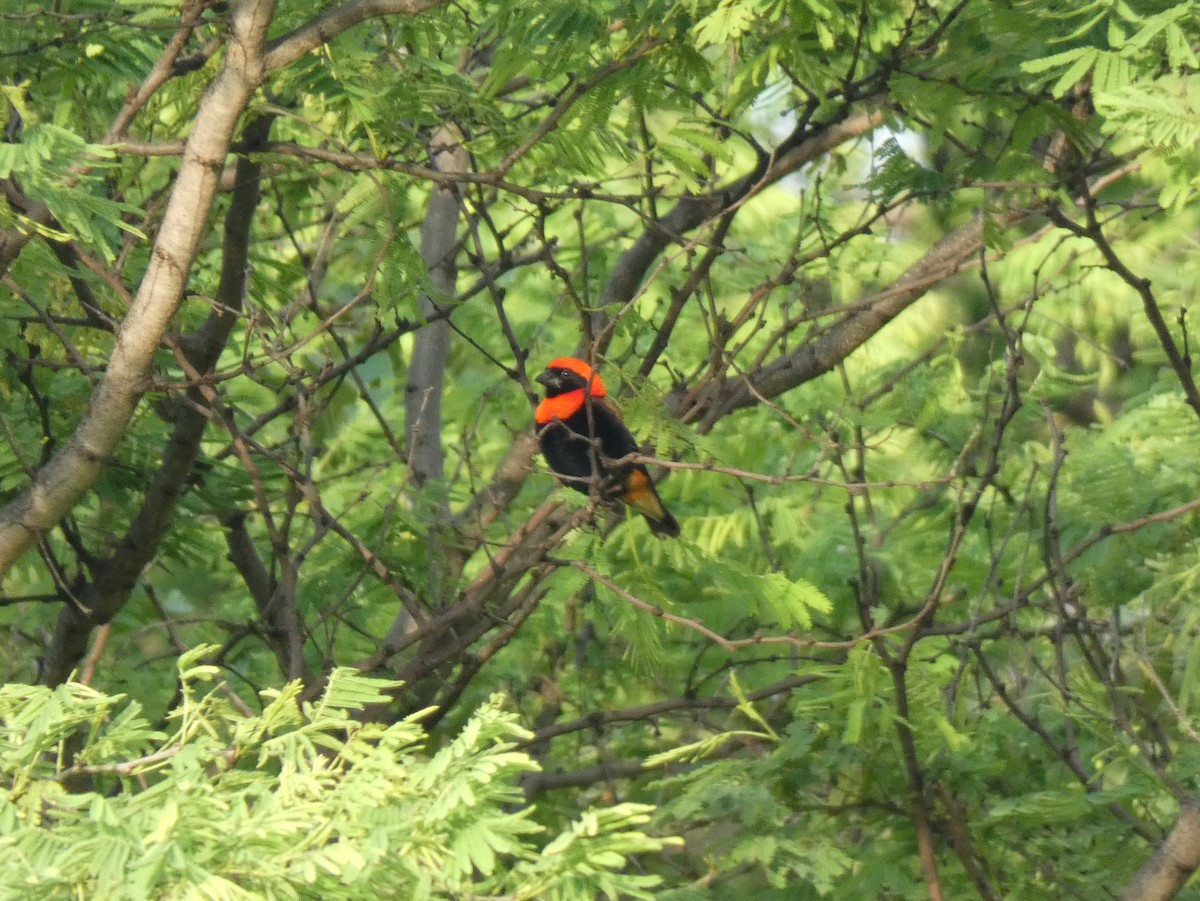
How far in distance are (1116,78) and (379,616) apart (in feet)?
12.3

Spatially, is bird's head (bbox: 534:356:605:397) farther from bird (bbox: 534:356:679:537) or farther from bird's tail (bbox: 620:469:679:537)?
bird's tail (bbox: 620:469:679:537)

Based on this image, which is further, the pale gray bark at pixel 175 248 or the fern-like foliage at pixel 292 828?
the pale gray bark at pixel 175 248

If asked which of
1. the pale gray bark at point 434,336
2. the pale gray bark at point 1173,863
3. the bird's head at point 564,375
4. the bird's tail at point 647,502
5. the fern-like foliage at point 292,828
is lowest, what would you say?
the pale gray bark at point 1173,863

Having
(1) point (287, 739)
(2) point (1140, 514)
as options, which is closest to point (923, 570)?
(2) point (1140, 514)

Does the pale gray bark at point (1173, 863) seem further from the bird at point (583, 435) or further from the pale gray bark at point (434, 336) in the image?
the pale gray bark at point (434, 336)

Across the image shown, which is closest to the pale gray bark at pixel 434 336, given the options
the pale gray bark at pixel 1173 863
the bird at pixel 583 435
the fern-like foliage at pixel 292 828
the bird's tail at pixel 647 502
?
the bird at pixel 583 435

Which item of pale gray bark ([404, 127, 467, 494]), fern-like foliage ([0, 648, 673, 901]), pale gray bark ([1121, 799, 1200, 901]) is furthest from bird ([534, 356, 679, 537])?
fern-like foliage ([0, 648, 673, 901])

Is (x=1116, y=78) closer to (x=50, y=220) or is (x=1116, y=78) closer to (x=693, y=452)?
(x=693, y=452)

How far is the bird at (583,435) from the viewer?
5.27 metres

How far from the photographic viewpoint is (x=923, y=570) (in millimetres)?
5887

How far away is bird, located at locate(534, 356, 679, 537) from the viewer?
527 centimetres

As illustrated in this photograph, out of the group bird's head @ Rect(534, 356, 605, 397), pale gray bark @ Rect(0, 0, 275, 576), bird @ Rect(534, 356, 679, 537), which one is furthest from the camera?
bird's head @ Rect(534, 356, 605, 397)

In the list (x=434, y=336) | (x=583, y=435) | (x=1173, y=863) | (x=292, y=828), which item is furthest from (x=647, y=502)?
(x=292, y=828)

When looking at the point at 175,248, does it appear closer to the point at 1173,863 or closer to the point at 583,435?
the point at 583,435
